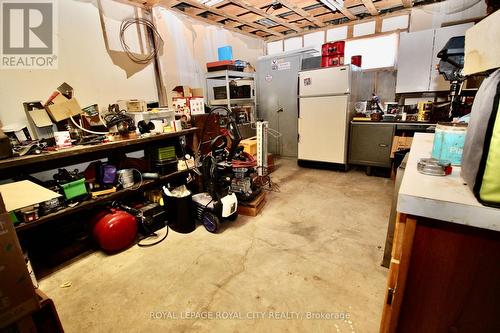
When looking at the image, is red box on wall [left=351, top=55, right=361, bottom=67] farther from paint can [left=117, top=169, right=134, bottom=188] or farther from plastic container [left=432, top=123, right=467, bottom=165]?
paint can [left=117, top=169, right=134, bottom=188]

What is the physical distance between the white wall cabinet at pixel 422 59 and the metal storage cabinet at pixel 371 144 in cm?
70

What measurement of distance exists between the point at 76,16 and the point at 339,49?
11.2 feet

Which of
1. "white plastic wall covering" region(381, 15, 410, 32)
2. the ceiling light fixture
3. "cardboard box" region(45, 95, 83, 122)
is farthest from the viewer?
"white plastic wall covering" region(381, 15, 410, 32)

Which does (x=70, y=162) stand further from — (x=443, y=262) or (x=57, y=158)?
(x=443, y=262)

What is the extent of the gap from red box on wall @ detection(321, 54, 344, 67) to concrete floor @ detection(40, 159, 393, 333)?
2.31 metres

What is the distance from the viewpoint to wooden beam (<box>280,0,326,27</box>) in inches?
128

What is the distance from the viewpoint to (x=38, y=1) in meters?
2.26

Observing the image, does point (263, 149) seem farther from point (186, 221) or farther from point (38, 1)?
point (38, 1)

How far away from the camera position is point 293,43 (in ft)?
16.2

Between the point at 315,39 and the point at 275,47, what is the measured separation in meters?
0.96

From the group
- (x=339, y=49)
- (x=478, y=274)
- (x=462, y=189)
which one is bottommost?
(x=478, y=274)

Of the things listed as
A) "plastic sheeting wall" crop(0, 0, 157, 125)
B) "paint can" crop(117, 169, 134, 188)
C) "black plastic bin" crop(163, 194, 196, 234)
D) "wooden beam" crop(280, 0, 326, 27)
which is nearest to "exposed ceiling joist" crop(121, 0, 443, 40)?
"wooden beam" crop(280, 0, 326, 27)

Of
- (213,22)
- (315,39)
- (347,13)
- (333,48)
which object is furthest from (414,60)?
(213,22)

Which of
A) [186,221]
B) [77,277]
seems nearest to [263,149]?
[186,221]
